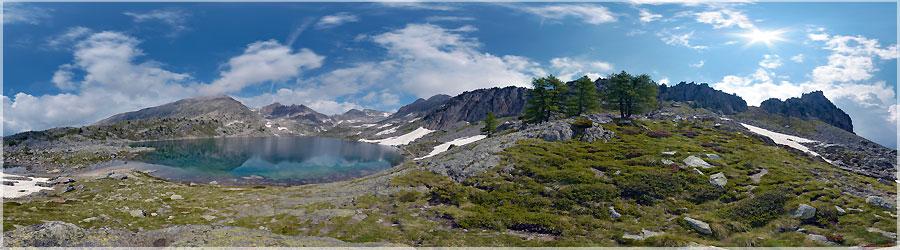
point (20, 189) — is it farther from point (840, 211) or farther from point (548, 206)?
point (840, 211)

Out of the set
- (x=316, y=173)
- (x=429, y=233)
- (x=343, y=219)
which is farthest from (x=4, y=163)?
(x=429, y=233)

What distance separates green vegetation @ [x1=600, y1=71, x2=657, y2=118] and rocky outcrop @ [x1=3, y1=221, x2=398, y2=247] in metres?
63.5

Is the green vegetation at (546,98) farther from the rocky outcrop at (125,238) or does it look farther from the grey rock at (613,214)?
the rocky outcrop at (125,238)

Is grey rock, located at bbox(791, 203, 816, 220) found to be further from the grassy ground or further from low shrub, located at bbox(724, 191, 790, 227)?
low shrub, located at bbox(724, 191, 790, 227)

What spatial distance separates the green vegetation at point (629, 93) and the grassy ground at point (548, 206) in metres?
26.9

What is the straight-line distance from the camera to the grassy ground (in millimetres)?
18516

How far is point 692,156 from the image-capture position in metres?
34.5

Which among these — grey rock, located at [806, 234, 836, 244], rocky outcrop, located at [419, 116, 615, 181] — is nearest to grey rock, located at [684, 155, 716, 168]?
rocky outcrop, located at [419, 116, 615, 181]

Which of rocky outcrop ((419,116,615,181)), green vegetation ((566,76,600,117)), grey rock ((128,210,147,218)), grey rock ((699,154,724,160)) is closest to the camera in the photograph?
grey rock ((128,210,147,218))

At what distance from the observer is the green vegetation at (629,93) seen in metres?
63.5

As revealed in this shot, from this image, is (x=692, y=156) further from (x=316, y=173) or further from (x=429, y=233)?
(x=316, y=173)

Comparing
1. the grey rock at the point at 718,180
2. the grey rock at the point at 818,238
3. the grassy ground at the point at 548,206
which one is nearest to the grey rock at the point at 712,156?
the grassy ground at the point at 548,206

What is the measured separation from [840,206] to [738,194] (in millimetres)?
5073

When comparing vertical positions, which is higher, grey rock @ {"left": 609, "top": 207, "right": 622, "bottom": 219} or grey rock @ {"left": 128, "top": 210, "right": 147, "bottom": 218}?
grey rock @ {"left": 609, "top": 207, "right": 622, "bottom": 219}
